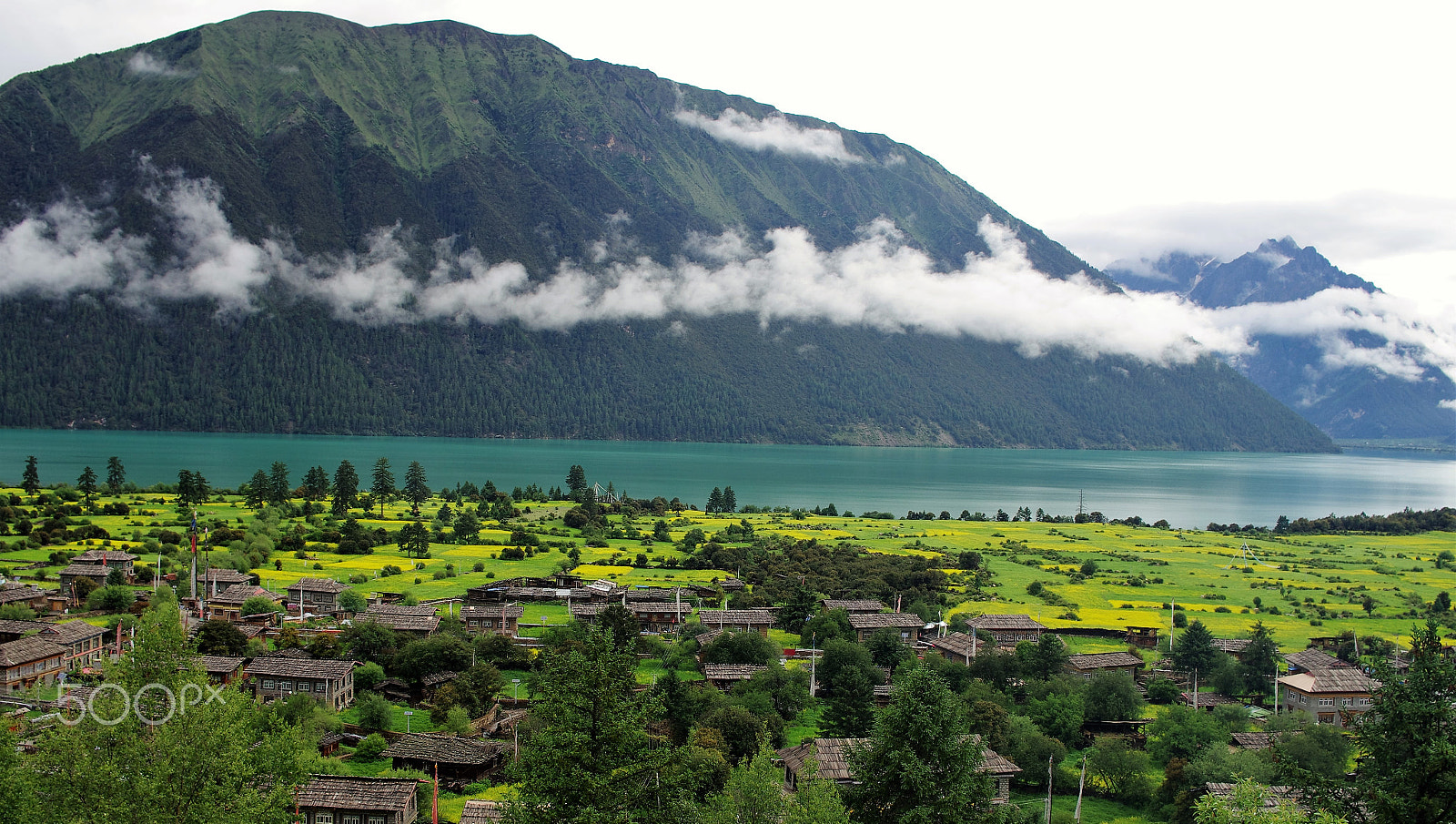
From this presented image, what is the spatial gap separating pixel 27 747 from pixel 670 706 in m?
17.2

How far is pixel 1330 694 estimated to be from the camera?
1372 inches

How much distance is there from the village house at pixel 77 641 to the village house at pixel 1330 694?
1753 inches

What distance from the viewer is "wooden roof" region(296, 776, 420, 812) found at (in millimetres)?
23422

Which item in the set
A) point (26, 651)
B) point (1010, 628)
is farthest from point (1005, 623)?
point (26, 651)

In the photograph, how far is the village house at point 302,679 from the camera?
3309cm

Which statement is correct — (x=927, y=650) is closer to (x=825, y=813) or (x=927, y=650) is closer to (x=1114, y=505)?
(x=825, y=813)

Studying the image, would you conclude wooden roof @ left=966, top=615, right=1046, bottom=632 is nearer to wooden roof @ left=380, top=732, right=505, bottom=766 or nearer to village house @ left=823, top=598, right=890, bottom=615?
village house @ left=823, top=598, right=890, bottom=615

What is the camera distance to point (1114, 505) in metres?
133

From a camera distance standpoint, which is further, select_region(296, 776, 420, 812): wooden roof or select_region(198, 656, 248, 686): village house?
select_region(198, 656, 248, 686): village house

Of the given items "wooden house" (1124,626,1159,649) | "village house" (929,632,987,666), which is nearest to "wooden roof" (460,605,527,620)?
"village house" (929,632,987,666)

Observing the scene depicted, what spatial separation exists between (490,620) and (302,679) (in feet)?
40.1

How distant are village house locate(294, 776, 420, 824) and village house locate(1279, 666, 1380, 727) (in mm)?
30819

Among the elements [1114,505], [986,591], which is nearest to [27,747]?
[986,591]

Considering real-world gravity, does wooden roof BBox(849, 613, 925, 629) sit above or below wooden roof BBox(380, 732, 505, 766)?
above
